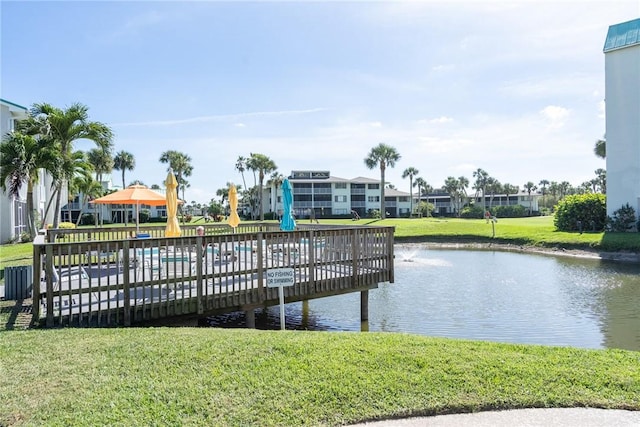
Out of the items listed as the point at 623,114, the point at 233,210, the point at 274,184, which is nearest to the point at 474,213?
the point at 274,184

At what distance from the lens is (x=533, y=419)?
Result: 387 centimetres

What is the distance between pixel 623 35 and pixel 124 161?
6825 centimetres

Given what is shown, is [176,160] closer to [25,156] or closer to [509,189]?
[25,156]

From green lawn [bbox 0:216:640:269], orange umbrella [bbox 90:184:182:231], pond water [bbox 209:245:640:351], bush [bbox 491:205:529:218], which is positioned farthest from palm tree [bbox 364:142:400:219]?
orange umbrella [bbox 90:184:182:231]

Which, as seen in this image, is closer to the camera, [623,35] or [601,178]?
[623,35]

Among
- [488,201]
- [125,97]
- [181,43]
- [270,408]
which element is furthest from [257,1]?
[488,201]

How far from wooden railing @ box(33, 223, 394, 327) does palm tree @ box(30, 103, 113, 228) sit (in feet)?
23.6

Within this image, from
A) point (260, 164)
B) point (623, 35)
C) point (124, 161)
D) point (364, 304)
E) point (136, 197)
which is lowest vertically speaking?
point (364, 304)

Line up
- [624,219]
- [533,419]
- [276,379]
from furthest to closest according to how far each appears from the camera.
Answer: [624,219], [276,379], [533,419]

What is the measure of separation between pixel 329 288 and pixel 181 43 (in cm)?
1082

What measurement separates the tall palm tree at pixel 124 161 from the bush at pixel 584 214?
63.4 metres

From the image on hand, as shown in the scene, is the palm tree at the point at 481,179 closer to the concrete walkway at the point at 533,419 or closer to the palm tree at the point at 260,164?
the palm tree at the point at 260,164

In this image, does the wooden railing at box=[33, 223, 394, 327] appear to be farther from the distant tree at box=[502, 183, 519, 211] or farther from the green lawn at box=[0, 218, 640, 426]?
the distant tree at box=[502, 183, 519, 211]

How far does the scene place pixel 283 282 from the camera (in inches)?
273
